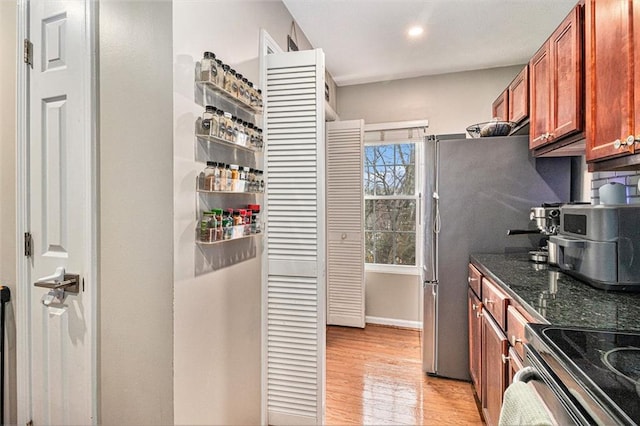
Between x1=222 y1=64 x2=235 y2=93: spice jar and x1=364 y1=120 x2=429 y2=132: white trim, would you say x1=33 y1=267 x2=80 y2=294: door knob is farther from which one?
x1=364 y1=120 x2=429 y2=132: white trim

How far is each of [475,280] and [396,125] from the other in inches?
78.4

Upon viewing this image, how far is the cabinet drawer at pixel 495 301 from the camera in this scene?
1514mm

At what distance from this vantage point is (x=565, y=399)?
72 cm

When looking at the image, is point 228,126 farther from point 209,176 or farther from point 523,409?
point 523,409

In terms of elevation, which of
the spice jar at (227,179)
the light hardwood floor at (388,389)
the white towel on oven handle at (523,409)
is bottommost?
the light hardwood floor at (388,389)

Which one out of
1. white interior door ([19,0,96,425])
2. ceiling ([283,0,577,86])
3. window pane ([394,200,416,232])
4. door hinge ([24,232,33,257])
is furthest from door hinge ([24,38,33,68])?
window pane ([394,200,416,232])

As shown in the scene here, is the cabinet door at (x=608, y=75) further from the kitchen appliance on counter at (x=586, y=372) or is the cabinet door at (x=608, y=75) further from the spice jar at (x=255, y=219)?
the spice jar at (x=255, y=219)

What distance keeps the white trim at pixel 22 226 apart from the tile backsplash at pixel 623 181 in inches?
113

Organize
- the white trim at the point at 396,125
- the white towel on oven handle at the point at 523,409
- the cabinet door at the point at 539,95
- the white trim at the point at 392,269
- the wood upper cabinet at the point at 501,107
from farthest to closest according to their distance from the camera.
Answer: the white trim at the point at 392,269
the white trim at the point at 396,125
the wood upper cabinet at the point at 501,107
the cabinet door at the point at 539,95
the white towel on oven handle at the point at 523,409

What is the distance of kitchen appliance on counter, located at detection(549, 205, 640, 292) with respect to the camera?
132 cm

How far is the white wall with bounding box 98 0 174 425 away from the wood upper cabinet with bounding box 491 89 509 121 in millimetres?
2706

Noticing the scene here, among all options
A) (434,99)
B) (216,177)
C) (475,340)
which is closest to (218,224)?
(216,177)

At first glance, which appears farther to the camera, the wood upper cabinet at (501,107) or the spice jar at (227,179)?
the wood upper cabinet at (501,107)

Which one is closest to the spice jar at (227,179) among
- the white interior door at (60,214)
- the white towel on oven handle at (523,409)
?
the white interior door at (60,214)
